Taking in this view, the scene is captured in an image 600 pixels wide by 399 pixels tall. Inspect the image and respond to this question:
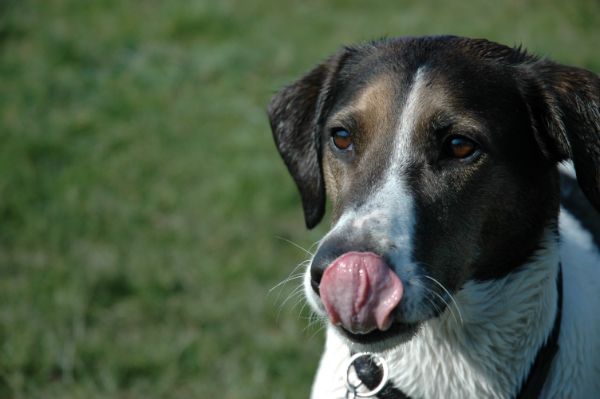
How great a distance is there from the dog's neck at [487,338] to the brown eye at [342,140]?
2.49 feet

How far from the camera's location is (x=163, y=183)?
4949mm

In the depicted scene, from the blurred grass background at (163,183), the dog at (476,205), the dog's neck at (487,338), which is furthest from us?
the blurred grass background at (163,183)

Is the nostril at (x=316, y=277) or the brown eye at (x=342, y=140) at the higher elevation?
the brown eye at (x=342, y=140)

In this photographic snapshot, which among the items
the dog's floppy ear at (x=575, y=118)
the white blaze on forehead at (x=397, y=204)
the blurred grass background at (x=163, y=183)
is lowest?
the blurred grass background at (x=163, y=183)

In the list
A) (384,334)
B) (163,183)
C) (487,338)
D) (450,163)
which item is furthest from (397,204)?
(163,183)

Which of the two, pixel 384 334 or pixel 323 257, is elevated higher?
pixel 323 257

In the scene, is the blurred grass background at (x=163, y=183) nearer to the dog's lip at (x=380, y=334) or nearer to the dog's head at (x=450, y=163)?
the dog's lip at (x=380, y=334)

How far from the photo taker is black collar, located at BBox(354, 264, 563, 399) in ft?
7.04

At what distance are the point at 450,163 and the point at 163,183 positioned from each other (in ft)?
10.9

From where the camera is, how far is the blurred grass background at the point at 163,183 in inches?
135

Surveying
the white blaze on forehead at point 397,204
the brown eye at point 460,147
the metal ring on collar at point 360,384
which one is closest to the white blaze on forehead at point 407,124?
the white blaze on forehead at point 397,204

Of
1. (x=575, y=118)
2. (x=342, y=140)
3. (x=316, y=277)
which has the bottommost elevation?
(x=316, y=277)

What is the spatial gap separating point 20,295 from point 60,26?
4.22 m

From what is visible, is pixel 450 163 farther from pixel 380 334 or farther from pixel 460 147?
pixel 380 334
